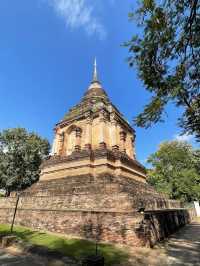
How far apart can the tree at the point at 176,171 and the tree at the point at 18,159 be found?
21272 mm

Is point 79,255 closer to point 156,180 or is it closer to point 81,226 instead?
point 81,226

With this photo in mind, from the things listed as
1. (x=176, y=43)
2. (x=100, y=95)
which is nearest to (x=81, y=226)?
Answer: (x=176, y=43)

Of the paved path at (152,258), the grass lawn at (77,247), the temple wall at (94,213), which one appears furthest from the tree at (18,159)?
the paved path at (152,258)

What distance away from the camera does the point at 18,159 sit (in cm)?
2842

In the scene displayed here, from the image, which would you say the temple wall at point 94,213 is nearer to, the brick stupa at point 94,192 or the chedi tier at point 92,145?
the brick stupa at point 94,192

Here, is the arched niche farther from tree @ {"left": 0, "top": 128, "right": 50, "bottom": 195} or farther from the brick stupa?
tree @ {"left": 0, "top": 128, "right": 50, "bottom": 195}

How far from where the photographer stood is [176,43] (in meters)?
6.51

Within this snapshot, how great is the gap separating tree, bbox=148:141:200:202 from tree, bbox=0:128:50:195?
69.8 feet

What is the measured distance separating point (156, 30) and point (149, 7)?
90cm

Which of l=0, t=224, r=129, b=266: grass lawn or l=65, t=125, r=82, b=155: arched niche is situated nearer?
l=0, t=224, r=129, b=266: grass lawn

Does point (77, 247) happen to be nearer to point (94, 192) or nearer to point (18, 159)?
point (94, 192)

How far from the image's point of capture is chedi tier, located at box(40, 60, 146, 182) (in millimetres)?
12422

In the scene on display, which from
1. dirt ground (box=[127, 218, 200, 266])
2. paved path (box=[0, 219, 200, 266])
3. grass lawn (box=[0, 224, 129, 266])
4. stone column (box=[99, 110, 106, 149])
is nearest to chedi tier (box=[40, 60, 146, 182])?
stone column (box=[99, 110, 106, 149])

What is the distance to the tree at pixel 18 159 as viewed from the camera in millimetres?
27375
